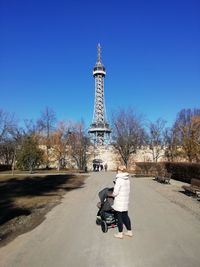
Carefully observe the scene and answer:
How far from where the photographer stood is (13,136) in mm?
73375

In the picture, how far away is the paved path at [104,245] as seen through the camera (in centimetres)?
728

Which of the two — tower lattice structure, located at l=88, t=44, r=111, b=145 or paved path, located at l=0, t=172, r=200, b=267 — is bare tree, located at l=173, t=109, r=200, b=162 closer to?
paved path, located at l=0, t=172, r=200, b=267

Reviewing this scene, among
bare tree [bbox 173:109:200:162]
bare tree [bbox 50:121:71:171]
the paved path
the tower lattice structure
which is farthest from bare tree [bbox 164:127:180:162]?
the paved path

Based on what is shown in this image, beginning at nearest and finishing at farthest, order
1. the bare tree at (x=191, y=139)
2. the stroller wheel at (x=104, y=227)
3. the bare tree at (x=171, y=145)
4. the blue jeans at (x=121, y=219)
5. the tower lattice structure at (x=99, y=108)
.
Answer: the blue jeans at (x=121, y=219) < the stroller wheel at (x=104, y=227) < the bare tree at (x=191, y=139) < the bare tree at (x=171, y=145) < the tower lattice structure at (x=99, y=108)

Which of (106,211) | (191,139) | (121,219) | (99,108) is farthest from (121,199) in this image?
(99,108)

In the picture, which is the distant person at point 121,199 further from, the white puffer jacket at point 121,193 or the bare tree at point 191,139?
the bare tree at point 191,139

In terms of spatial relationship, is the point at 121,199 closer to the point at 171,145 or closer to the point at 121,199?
the point at 121,199

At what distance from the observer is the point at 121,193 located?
9.41 meters

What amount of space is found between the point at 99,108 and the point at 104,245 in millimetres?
112851

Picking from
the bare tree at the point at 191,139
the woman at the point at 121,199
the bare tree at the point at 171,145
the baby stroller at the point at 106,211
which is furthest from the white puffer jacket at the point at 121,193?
the bare tree at the point at 171,145

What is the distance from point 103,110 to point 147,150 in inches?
1684

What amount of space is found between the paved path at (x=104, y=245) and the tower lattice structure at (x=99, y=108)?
102m

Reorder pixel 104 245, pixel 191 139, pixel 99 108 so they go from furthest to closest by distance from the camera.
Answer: pixel 99 108
pixel 191 139
pixel 104 245

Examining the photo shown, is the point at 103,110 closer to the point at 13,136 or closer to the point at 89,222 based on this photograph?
the point at 13,136
